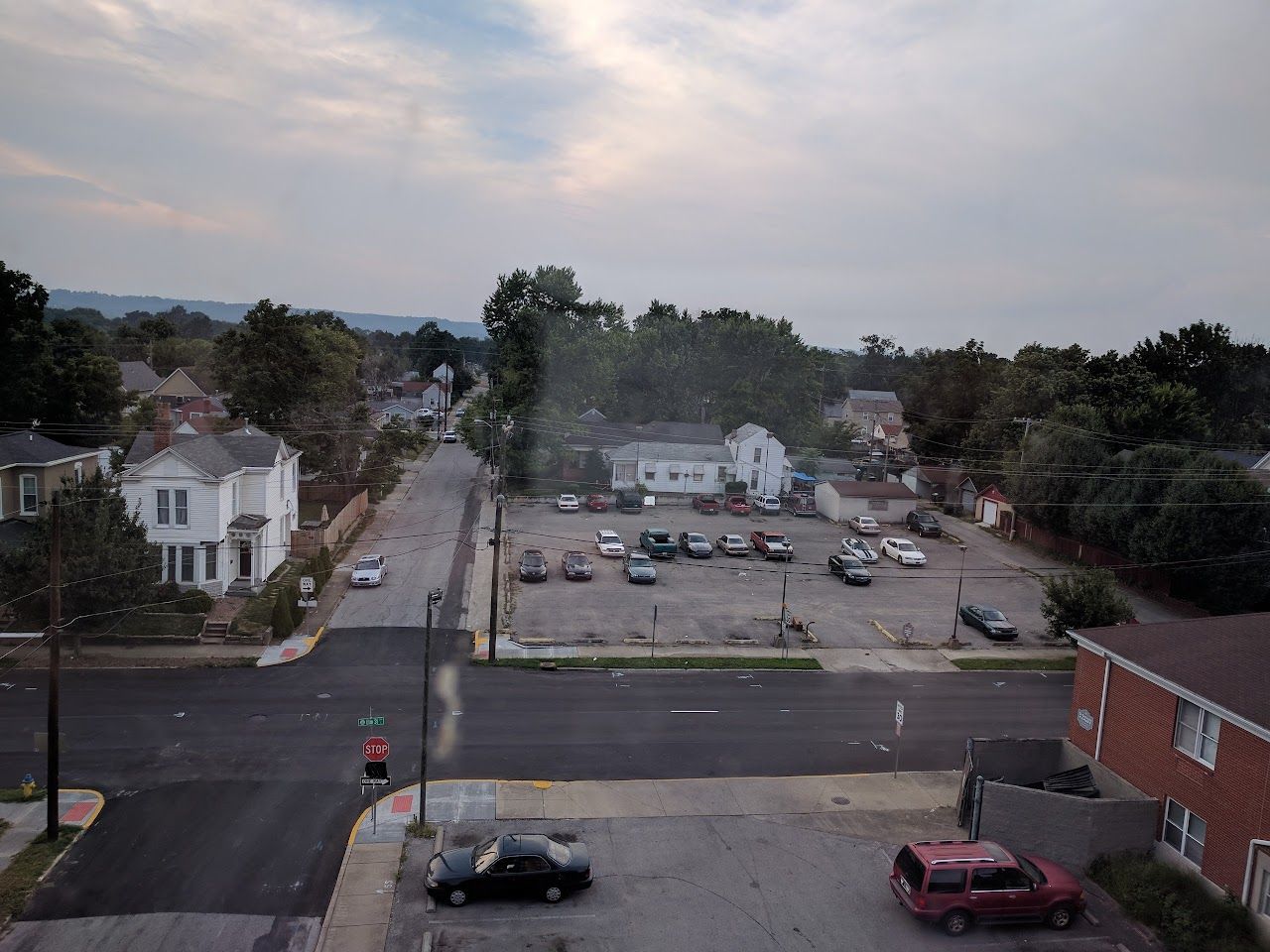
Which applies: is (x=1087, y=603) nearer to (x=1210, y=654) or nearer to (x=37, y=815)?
(x=1210, y=654)

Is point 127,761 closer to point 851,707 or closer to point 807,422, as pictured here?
point 851,707

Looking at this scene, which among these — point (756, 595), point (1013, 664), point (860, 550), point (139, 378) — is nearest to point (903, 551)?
point (860, 550)

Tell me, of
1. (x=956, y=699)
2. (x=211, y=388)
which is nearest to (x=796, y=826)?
(x=956, y=699)

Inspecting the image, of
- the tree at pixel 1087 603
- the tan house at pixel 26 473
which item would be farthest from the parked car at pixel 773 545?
the tan house at pixel 26 473

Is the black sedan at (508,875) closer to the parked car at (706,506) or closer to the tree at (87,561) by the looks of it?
the tree at (87,561)

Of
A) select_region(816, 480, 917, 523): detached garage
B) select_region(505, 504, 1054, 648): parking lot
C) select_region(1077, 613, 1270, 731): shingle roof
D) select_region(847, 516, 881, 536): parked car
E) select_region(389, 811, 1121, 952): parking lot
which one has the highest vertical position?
select_region(1077, 613, 1270, 731): shingle roof

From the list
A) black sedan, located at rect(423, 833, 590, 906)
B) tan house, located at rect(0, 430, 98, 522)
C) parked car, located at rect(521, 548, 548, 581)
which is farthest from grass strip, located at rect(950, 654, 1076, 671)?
tan house, located at rect(0, 430, 98, 522)

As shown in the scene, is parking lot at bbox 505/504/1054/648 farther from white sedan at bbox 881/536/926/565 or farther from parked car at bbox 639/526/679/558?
parked car at bbox 639/526/679/558
